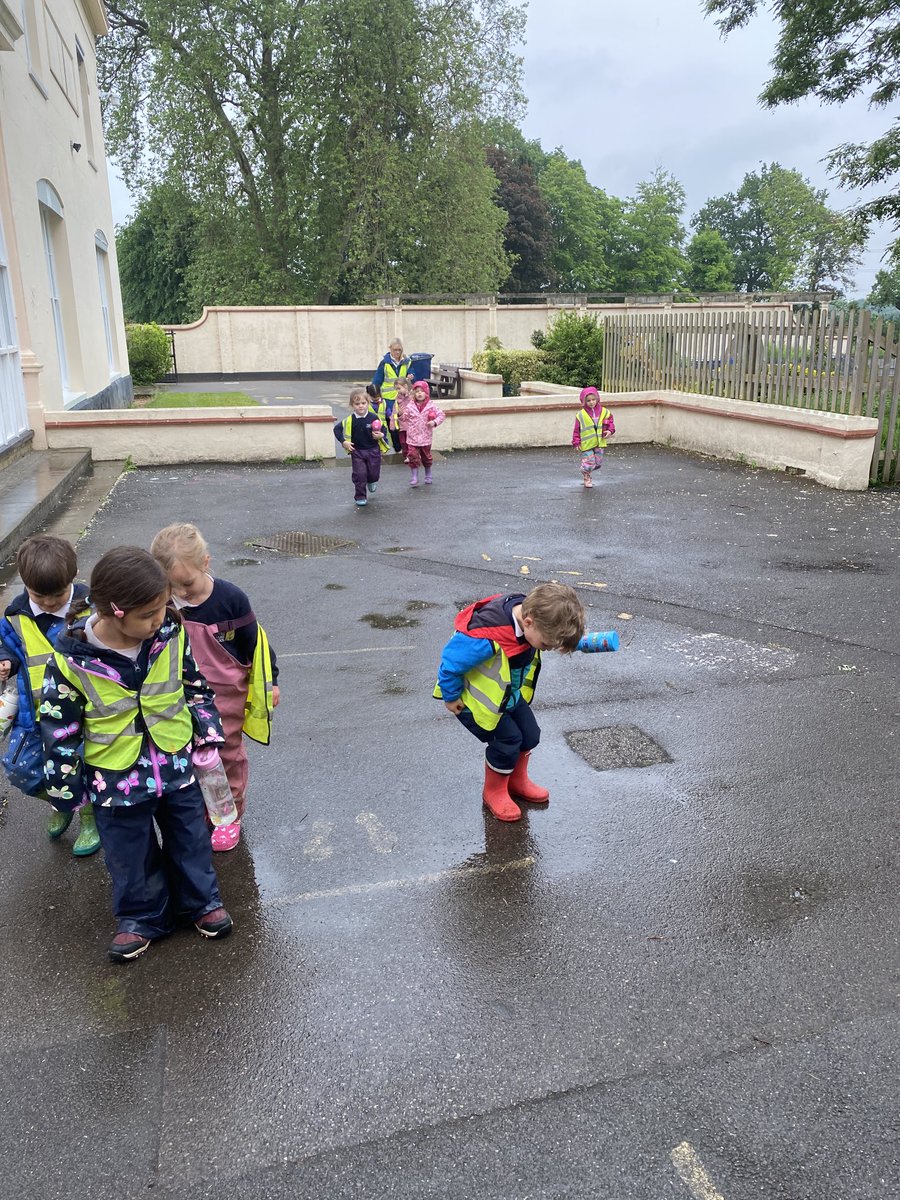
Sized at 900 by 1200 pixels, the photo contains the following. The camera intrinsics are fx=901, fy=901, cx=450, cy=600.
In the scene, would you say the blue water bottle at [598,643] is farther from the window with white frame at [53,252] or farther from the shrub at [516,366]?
the shrub at [516,366]

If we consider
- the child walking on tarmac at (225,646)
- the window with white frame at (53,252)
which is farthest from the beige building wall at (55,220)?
the child walking on tarmac at (225,646)

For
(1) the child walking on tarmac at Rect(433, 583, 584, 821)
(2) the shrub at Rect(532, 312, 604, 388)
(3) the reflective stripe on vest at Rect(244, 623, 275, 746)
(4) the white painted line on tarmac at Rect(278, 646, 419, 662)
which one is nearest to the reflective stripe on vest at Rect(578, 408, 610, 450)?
(4) the white painted line on tarmac at Rect(278, 646, 419, 662)

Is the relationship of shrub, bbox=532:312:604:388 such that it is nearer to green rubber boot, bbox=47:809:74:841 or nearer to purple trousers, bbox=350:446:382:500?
purple trousers, bbox=350:446:382:500

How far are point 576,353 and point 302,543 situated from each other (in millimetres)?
12563

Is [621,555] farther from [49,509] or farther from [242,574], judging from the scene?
[49,509]

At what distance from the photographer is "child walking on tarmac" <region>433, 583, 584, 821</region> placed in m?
3.42

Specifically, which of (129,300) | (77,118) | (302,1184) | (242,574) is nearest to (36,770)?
(302,1184)

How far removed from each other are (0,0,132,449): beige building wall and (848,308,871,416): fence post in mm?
10230

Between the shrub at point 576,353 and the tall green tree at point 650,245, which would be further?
the tall green tree at point 650,245

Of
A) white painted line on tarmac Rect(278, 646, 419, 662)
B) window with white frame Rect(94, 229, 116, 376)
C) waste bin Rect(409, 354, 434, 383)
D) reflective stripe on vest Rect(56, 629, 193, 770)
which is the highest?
window with white frame Rect(94, 229, 116, 376)

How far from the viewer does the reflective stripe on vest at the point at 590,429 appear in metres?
11.4

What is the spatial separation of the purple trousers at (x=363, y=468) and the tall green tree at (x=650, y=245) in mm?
64079

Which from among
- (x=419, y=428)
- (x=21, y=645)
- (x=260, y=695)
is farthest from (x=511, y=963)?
(x=419, y=428)

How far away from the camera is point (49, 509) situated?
944 centimetres
